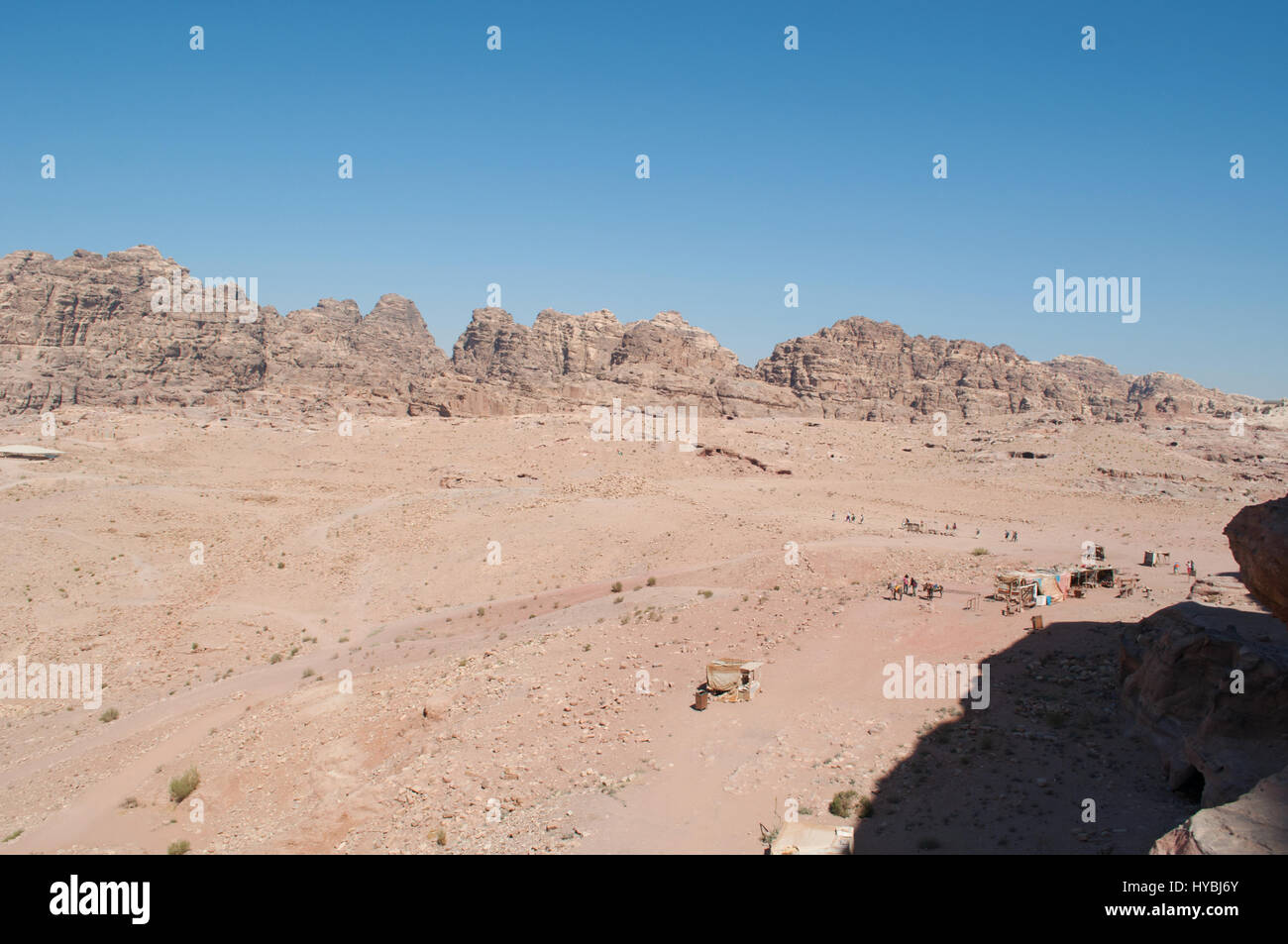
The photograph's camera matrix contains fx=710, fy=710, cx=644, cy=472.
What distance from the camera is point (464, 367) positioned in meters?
127

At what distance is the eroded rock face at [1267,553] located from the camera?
9547mm

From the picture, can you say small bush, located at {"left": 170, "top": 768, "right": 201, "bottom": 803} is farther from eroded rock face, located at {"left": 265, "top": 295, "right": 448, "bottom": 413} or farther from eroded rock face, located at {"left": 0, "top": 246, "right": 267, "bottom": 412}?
eroded rock face, located at {"left": 0, "top": 246, "right": 267, "bottom": 412}

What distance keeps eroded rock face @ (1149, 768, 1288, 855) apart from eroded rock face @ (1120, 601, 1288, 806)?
10.5 ft

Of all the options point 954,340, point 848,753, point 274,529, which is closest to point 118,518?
point 274,529

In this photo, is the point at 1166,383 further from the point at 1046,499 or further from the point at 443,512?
the point at 443,512

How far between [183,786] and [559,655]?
9.13m

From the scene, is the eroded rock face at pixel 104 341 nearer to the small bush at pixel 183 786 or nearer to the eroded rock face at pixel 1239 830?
the small bush at pixel 183 786

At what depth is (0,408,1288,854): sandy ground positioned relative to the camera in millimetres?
12141

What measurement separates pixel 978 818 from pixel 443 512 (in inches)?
1433

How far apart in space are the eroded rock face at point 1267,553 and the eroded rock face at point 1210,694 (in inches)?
36.0
